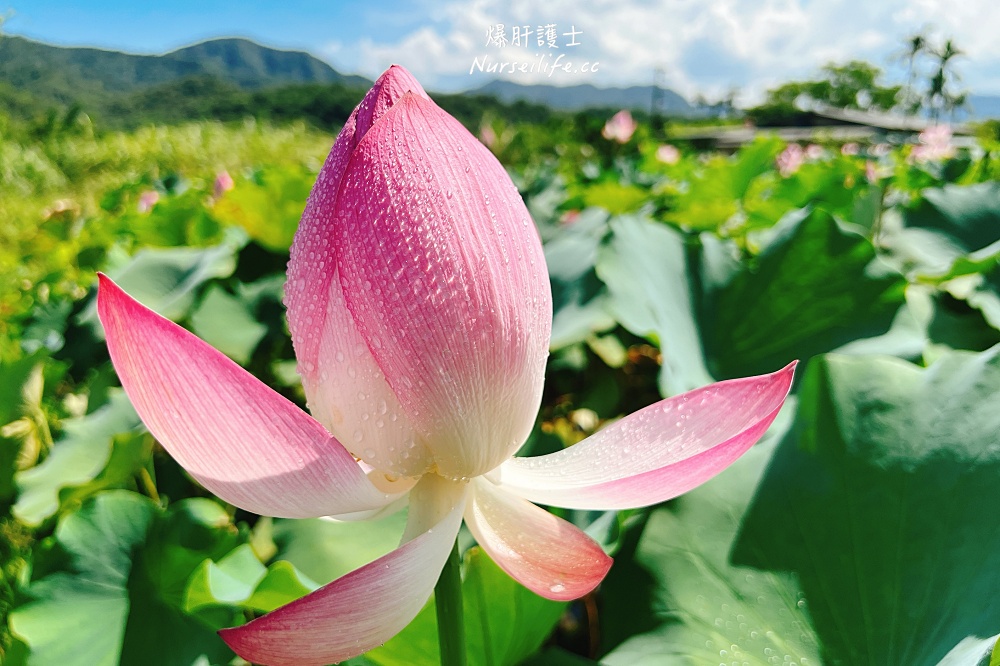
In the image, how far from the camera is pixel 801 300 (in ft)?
3.16

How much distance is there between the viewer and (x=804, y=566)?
513mm

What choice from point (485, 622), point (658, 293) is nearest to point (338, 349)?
point (485, 622)

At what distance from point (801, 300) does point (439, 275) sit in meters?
0.75

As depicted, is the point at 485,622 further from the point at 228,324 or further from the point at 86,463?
the point at 228,324

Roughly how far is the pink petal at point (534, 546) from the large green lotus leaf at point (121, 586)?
12.5 inches

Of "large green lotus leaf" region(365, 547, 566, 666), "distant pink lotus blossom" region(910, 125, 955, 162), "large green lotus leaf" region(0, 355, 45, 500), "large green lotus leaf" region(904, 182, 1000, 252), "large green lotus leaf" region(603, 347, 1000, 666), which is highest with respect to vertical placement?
"distant pink lotus blossom" region(910, 125, 955, 162)

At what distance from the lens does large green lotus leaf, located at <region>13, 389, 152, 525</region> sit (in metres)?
0.79

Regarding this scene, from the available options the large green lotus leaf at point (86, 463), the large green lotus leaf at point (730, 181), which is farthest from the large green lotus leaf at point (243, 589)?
the large green lotus leaf at point (730, 181)

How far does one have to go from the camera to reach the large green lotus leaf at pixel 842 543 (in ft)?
1.55

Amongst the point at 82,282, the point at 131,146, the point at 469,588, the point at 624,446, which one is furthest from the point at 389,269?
the point at 131,146

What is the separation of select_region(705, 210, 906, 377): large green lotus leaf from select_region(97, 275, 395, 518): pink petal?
721 millimetres

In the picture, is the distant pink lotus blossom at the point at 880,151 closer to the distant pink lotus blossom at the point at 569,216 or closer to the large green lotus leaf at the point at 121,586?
the distant pink lotus blossom at the point at 569,216

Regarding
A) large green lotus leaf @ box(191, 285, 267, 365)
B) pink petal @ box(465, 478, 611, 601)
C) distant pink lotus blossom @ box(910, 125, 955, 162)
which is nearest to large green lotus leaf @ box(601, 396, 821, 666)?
pink petal @ box(465, 478, 611, 601)

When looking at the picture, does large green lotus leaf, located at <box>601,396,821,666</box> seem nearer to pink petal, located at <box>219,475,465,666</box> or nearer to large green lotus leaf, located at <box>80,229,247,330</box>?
pink petal, located at <box>219,475,465,666</box>
